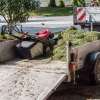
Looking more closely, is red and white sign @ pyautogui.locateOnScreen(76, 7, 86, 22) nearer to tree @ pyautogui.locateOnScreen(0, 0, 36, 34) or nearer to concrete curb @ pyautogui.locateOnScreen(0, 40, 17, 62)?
tree @ pyautogui.locateOnScreen(0, 0, 36, 34)

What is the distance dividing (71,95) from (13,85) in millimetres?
1685

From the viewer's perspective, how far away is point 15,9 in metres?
10.7

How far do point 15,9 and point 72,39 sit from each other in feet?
7.12

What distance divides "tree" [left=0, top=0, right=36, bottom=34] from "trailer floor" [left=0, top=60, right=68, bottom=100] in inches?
97.0

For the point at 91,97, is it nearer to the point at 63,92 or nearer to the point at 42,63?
the point at 63,92

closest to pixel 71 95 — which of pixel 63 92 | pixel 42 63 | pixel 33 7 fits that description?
pixel 63 92

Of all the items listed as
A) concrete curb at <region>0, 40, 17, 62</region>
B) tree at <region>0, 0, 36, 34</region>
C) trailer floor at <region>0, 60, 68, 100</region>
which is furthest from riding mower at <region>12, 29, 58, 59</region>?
tree at <region>0, 0, 36, 34</region>

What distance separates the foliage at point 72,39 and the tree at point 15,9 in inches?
64.2

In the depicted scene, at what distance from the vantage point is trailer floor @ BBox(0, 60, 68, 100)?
20.6ft

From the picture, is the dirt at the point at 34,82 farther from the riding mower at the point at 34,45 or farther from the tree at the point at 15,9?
the tree at the point at 15,9

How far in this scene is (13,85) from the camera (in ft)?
22.2

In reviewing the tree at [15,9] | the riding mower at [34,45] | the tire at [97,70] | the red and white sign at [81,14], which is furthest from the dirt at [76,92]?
the red and white sign at [81,14]

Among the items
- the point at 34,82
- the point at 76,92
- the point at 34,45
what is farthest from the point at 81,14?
the point at 34,82

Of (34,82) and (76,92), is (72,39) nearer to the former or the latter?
(76,92)
